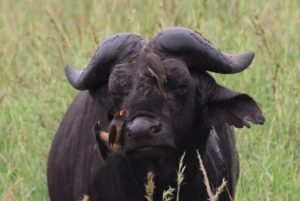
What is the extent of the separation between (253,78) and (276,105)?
817 millimetres

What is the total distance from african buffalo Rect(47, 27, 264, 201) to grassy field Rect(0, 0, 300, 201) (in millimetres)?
553

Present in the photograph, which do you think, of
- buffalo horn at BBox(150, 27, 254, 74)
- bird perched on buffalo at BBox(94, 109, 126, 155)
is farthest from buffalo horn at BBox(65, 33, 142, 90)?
bird perched on buffalo at BBox(94, 109, 126, 155)

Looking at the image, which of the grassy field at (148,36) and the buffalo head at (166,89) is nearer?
the buffalo head at (166,89)

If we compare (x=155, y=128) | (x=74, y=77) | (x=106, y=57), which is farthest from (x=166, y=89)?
(x=74, y=77)

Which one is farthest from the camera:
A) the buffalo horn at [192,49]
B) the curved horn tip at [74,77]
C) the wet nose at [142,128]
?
the curved horn tip at [74,77]

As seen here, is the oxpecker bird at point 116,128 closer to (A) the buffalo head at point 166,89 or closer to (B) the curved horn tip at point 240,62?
(A) the buffalo head at point 166,89

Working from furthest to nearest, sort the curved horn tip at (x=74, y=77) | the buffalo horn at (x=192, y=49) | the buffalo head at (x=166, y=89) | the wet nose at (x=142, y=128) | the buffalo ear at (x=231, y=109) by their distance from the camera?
the curved horn tip at (x=74, y=77)
the buffalo ear at (x=231, y=109)
the buffalo horn at (x=192, y=49)
the buffalo head at (x=166, y=89)
the wet nose at (x=142, y=128)

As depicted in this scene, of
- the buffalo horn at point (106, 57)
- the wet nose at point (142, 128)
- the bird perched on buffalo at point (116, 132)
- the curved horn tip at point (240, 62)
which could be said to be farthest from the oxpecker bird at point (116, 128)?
the curved horn tip at point (240, 62)

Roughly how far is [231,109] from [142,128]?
0.86m

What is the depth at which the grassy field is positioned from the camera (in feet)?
29.6

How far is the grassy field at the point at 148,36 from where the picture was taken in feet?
29.6

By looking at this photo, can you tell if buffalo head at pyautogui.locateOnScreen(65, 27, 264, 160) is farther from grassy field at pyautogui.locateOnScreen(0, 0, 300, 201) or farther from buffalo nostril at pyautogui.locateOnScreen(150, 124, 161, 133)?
grassy field at pyautogui.locateOnScreen(0, 0, 300, 201)

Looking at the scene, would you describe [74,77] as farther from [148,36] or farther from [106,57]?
[148,36]

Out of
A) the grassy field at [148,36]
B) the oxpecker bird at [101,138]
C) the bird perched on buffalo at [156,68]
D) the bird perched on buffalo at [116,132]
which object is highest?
the bird perched on buffalo at [156,68]
